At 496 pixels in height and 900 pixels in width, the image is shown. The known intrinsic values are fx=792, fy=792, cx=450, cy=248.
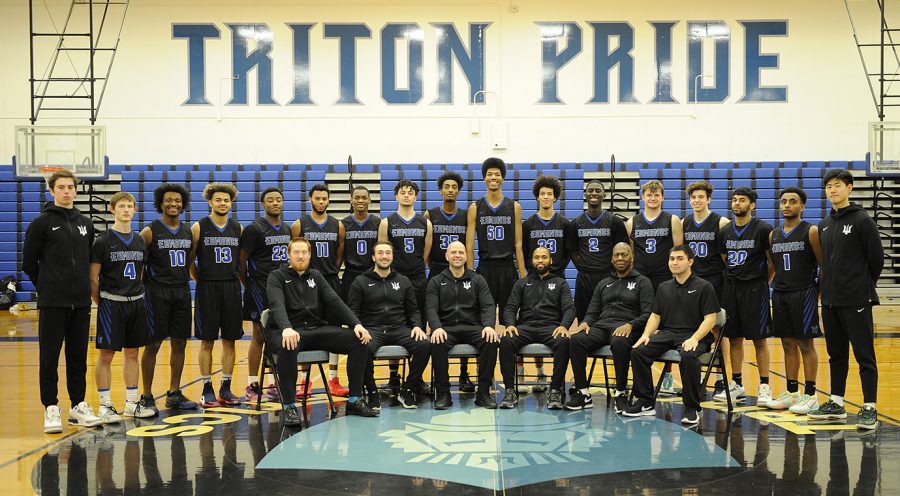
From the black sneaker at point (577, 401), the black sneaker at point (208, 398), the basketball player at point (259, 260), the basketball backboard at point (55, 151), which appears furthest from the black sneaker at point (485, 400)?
the basketball backboard at point (55, 151)

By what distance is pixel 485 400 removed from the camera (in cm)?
589

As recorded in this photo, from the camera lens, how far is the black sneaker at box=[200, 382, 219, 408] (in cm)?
597

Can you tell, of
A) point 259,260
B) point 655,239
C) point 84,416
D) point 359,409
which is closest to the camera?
point 84,416

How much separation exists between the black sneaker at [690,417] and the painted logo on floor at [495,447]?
0.30 ft

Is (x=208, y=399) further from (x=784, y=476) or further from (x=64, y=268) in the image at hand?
(x=784, y=476)

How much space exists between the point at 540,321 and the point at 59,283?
11.2 feet

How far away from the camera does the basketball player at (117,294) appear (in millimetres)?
5457

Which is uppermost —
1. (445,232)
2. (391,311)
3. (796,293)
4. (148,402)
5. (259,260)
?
(445,232)

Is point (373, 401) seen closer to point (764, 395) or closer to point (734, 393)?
point (734, 393)

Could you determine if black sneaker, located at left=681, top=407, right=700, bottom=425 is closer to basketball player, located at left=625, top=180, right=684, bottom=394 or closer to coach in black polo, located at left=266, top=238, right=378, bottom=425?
basketball player, located at left=625, top=180, right=684, bottom=394

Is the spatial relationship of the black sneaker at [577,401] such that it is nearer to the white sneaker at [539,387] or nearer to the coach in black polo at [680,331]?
the coach in black polo at [680,331]

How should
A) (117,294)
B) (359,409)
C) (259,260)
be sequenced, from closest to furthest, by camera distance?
(117,294)
(359,409)
(259,260)

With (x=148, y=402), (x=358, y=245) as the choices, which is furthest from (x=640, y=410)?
(x=148, y=402)

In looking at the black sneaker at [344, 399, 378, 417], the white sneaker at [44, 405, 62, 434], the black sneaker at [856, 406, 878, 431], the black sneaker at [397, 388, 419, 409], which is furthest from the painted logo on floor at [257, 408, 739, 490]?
the white sneaker at [44, 405, 62, 434]
